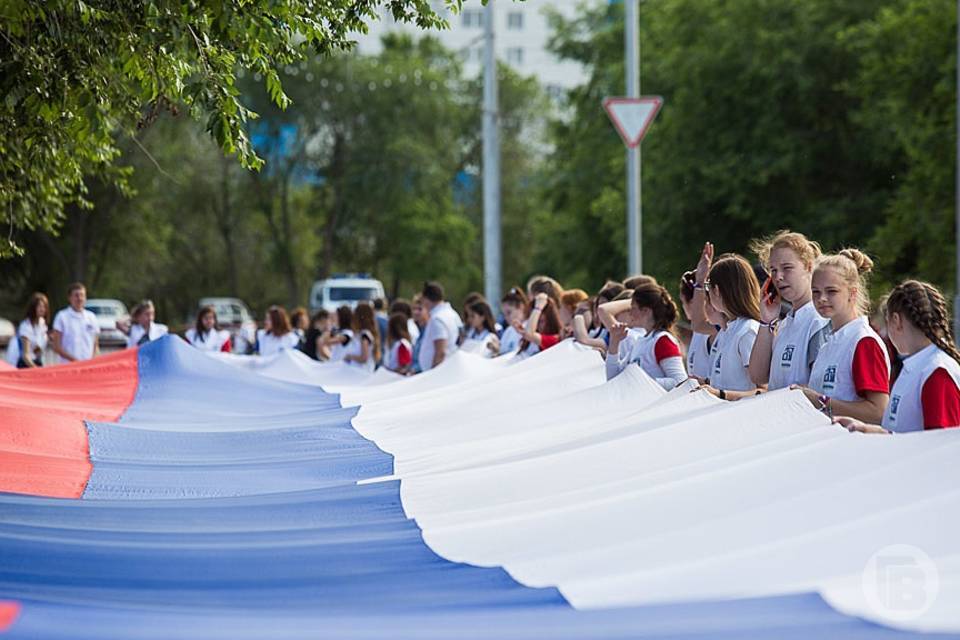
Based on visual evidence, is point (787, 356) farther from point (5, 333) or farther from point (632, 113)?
point (5, 333)

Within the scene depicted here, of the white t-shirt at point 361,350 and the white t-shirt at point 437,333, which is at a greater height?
the white t-shirt at point 437,333

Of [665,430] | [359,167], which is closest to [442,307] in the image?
[665,430]

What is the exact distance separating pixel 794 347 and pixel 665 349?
1765 millimetres

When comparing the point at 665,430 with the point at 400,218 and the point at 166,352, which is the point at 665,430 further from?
the point at 400,218

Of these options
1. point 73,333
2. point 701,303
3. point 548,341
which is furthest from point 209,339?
point 701,303

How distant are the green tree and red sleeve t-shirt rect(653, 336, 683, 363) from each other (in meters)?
2.15

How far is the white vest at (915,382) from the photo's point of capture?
5.53 meters

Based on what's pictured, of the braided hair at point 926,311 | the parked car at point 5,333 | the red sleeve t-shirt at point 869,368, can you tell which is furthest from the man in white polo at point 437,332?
the parked car at point 5,333

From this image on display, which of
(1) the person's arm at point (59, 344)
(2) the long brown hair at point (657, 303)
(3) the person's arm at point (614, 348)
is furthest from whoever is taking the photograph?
(1) the person's arm at point (59, 344)

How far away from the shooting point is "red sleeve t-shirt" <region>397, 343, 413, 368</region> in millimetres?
15672

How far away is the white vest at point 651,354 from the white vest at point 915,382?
2940 mm

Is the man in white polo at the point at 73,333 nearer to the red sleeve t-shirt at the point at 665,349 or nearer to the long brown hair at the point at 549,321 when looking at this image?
the long brown hair at the point at 549,321

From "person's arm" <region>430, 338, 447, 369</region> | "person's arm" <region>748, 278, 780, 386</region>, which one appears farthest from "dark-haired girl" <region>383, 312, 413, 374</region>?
"person's arm" <region>748, 278, 780, 386</region>

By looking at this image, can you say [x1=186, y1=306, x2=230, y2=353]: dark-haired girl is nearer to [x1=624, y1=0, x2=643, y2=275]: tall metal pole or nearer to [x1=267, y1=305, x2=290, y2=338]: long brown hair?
[x1=267, y1=305, x2=290, y2=338]: long brown hair
